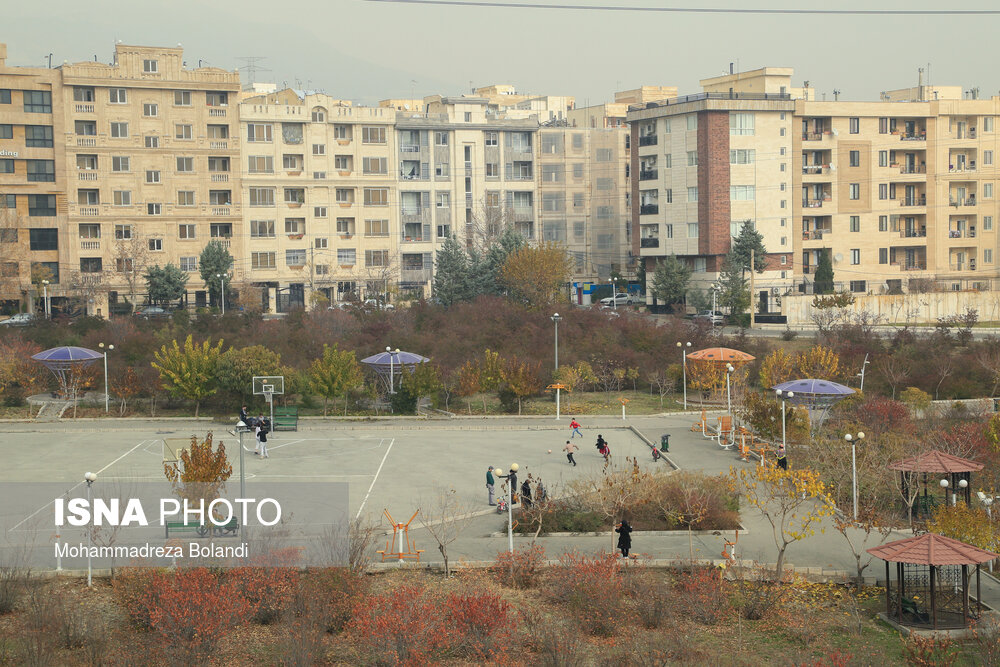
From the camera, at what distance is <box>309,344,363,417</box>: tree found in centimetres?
3872

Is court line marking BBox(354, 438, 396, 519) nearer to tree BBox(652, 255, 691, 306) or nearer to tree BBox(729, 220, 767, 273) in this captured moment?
tree BBox(652, 255, 691, 306)

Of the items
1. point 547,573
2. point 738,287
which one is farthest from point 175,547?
point 738,287

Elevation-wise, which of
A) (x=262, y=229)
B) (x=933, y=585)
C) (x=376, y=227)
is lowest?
(x=933, y=585)

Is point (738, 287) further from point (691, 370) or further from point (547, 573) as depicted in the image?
point (547, 573)

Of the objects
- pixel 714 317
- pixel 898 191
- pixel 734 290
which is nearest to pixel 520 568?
pixel 714 317

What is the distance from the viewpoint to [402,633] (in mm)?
16656

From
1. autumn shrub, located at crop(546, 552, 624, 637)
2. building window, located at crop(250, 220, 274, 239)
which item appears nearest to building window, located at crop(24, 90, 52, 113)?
building window, located at crop(250, 220, 274, 239)

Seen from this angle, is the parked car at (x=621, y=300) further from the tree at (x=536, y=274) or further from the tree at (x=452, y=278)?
the tree at (x=536, y=274)

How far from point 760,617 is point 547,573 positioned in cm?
380

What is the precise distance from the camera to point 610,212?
275 feet

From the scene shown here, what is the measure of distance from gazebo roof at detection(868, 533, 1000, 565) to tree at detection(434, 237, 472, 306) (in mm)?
44055

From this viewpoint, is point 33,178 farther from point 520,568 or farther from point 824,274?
point 520,568

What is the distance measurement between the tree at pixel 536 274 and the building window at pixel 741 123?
54.0 ft

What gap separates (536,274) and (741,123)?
19.7 metres
